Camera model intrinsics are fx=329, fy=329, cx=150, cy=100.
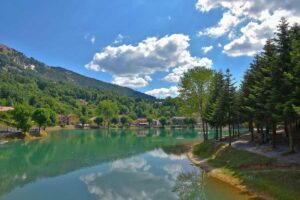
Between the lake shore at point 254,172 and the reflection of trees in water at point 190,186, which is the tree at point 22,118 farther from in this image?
the reflection of trees in water at point 190,186

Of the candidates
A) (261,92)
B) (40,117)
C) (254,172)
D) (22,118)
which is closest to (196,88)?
(261,92)

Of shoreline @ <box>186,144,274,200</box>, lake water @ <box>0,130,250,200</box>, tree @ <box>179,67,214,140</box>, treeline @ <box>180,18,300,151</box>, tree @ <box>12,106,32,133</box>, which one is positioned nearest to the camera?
shoreline @ <box>186,144,274,200</box>

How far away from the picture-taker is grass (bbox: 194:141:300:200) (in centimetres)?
2791

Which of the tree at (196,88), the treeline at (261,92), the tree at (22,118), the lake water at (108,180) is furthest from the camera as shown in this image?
the tree at (22,118)

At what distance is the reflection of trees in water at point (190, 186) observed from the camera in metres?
32.2

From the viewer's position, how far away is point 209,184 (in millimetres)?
36719

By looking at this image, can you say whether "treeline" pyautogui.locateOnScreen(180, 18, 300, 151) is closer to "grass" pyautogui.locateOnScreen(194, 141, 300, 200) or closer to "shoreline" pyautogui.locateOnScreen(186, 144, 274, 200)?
"grass" pyautogui.locateOnScreen(194, 141, 300, 200)

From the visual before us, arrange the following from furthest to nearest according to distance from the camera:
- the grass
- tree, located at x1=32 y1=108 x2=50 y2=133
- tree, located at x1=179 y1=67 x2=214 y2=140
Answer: tree, located at x1=32 y1=108 x2=50 y2=133
tree, located at x1=179 y1=67 x2=214 y2=140
the grass

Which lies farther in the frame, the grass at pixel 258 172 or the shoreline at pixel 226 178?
the shoreline at pixel 226 178

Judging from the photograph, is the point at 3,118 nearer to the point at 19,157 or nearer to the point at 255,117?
the point at 19,157

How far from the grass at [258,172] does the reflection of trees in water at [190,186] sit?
392 centimetres

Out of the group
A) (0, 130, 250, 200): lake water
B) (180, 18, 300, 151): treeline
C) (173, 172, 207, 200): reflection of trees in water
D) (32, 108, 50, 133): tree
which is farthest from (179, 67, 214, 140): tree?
(32, 108, 50, 133): tree

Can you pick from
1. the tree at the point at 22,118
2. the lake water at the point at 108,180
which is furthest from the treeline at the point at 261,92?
the tree at the point at 22,118

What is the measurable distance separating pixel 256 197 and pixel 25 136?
3825 inches
